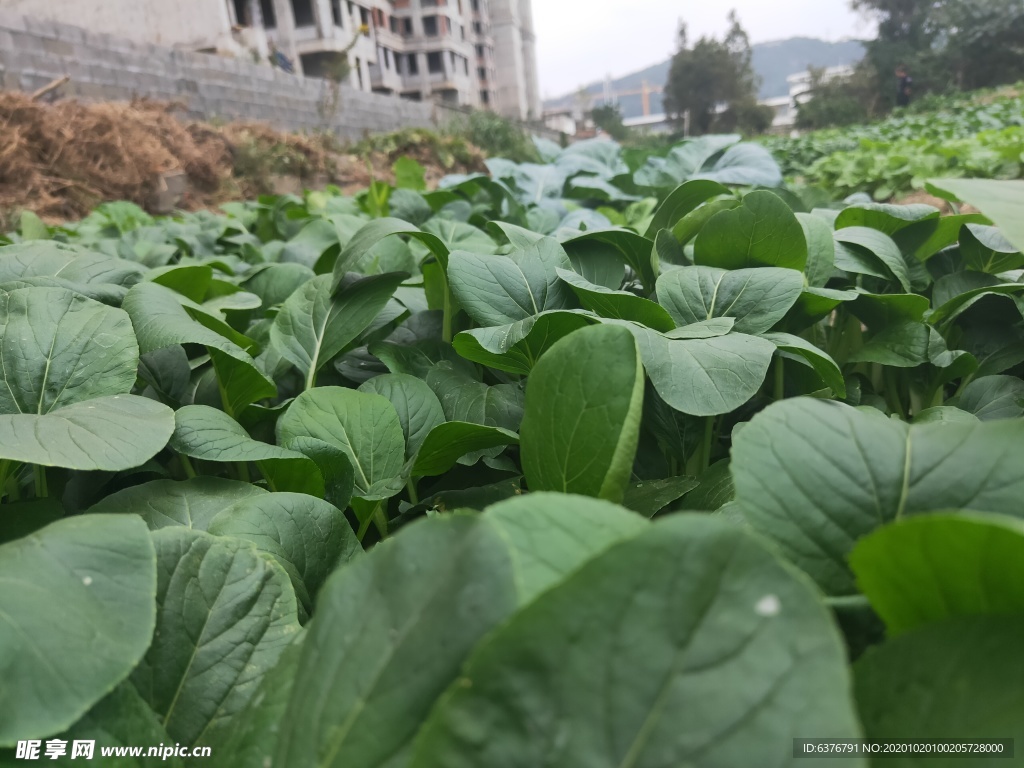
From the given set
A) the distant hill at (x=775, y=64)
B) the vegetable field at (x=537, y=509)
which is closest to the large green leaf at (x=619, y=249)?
the vegetable field at (x=537, y=509)

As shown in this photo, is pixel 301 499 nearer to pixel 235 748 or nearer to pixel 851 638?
pixel 235 748

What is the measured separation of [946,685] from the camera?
28 cm

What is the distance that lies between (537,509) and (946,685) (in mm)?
190

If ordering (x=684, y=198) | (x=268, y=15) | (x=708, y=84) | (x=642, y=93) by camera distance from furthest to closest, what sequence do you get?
(x=642, y=93)
(x=708, y=84)
(x=268, y=15)
(x=684, y=198)

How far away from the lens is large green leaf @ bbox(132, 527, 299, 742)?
42cm

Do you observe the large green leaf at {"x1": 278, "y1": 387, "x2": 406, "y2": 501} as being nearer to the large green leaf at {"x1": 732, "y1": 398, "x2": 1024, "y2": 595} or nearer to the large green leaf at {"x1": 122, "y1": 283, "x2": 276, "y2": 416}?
the large green leaf at {"x1": 122, "y1": 283, "x2": 276, "y2": 416}

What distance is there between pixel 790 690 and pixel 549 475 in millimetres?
282

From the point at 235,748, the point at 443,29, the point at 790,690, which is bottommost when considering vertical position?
the point at 235,748

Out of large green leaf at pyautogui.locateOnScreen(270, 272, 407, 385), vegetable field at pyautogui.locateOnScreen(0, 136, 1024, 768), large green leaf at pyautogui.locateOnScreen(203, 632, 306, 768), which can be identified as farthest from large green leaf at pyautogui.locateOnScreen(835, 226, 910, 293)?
large green leaf at pyautogui.locateOnScreen(203, 632, 306, 768)

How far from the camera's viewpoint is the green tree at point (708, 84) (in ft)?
89.2

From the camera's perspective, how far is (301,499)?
0.55m

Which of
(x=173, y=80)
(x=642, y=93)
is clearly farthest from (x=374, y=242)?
(x=642, y=93)

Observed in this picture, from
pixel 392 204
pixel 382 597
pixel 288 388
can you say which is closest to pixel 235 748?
pixel 382 597

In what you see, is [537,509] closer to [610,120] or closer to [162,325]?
[162,325]
